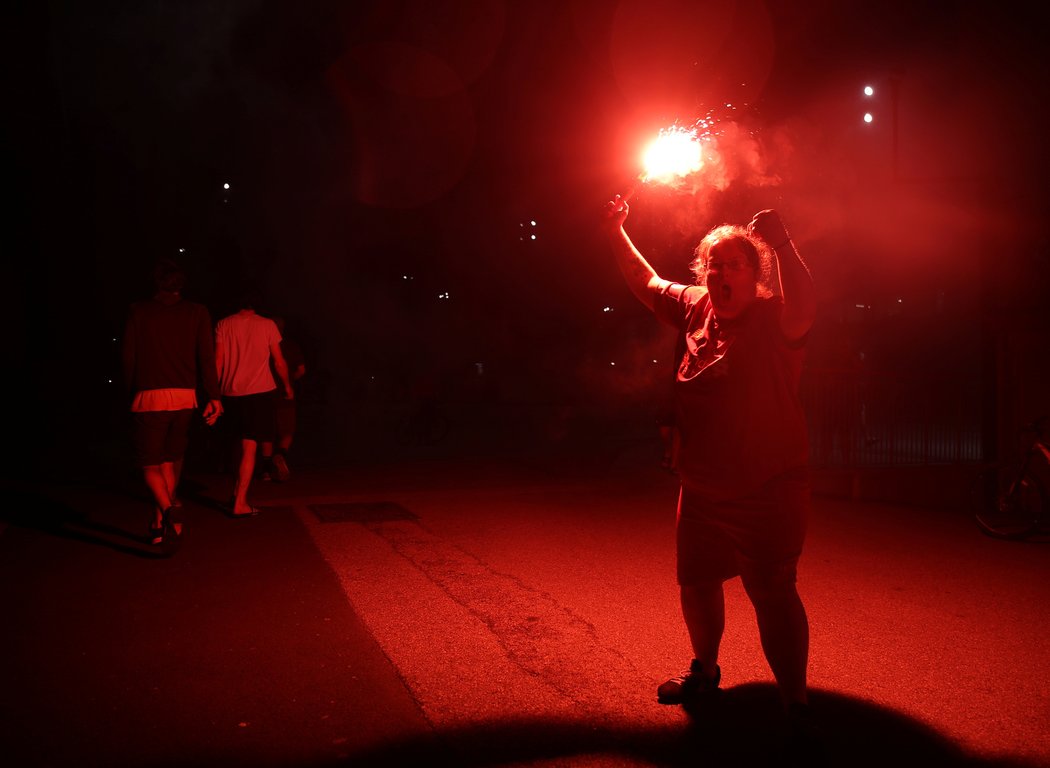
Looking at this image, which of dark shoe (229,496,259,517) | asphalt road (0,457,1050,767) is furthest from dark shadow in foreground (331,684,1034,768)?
dark shoe (229,496,259,517)

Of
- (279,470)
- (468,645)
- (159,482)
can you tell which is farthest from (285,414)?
(468,645)

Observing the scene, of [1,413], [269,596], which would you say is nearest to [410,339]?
[1,413]

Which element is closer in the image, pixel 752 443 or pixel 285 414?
pixel 752 443

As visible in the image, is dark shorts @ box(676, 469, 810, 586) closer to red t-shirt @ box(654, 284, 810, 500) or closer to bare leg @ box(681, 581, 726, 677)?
red t-shirt @ box(654, 284, 810, 500)

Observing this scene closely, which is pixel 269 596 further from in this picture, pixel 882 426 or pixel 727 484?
pixel 882 426

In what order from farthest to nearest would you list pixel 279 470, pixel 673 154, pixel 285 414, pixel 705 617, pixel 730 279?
pixel 285 414 → pixel 279 470 → pixel 673 154 → pixel 705 617 → pixel 730 279

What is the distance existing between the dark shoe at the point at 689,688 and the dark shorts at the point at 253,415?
16.0 feet

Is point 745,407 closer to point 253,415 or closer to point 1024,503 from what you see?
point 253,415

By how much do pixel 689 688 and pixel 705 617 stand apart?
1.07 ft

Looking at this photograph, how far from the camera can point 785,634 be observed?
3236mm

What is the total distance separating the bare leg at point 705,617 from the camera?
141 inches

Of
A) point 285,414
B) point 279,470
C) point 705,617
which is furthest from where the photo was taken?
point 285,414

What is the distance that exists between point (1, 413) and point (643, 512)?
1209 cm

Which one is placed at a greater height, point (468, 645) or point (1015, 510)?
point (468, 645)
